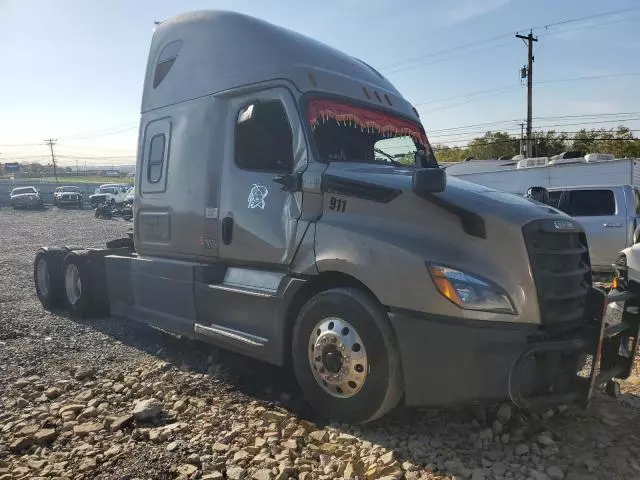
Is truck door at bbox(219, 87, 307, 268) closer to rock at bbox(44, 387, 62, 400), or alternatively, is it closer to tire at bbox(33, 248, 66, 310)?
rock at bbox(44, 387, 62, 400)

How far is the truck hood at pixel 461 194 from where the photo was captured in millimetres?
3492

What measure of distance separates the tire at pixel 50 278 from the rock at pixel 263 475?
558 cm

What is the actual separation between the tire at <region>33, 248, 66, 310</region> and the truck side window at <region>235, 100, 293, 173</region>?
437 centimetres

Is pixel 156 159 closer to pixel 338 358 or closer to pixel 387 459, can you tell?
pixel 338 358

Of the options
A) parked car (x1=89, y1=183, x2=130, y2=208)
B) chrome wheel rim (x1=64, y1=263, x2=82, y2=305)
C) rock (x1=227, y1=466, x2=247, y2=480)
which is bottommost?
rock (x1=227, y1=466, x2=247, y2=480)

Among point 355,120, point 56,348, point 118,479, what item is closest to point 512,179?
point 355,120

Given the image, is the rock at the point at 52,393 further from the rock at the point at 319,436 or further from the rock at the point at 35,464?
the rock at the point at 319,436

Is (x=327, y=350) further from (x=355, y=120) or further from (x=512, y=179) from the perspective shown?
(x=512, y=179)

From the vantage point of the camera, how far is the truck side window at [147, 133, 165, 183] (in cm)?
588

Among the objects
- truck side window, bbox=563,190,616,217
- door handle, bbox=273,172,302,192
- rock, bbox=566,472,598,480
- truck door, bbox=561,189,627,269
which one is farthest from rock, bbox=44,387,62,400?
truck side window, bbox=563,190,616,217

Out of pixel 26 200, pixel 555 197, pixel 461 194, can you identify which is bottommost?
pixel 26 200

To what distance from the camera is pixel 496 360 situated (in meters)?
3.30

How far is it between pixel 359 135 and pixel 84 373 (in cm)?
331

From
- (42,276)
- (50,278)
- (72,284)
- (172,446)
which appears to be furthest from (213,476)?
(42,276)
